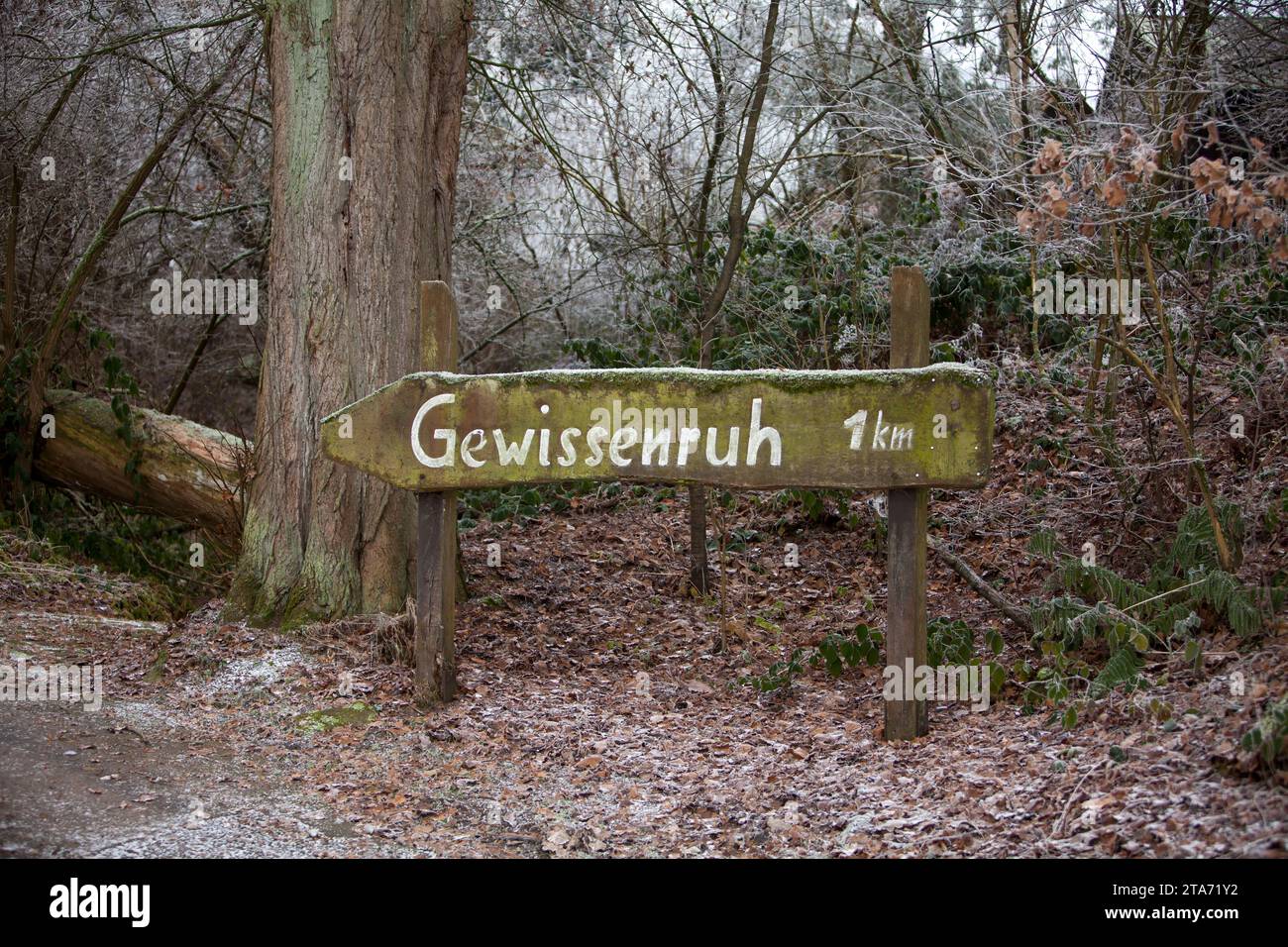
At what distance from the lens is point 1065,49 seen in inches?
330

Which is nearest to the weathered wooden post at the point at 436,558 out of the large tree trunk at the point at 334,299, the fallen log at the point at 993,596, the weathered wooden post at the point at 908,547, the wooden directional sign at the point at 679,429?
the wooden directional sign at the point at 679,429

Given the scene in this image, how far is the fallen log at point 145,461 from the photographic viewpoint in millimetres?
8891

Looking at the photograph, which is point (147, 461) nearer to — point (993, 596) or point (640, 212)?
point (640, 212)

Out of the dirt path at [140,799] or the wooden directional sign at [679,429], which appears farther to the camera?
the wooden directional sign at [679,429]

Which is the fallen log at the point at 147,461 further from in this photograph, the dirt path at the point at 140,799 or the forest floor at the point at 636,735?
the dirt path at the point at 140,799

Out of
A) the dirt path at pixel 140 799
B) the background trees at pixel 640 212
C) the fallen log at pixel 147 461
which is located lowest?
the dirt path at pixel 140 799

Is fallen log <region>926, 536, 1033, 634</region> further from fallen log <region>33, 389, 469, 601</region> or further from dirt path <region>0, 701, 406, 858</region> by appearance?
fallen log <region>33, 389, 469, 601</region>

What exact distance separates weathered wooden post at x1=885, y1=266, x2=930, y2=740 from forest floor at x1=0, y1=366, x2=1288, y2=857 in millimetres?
177

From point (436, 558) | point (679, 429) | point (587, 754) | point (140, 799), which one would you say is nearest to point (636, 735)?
point (587, 754)

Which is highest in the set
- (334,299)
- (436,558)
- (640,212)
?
(640,212)

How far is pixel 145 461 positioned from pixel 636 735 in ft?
17.3

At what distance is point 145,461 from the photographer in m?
9.12

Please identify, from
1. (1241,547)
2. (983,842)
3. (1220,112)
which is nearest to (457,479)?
(983,842)

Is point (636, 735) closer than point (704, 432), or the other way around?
point (704, 432)
